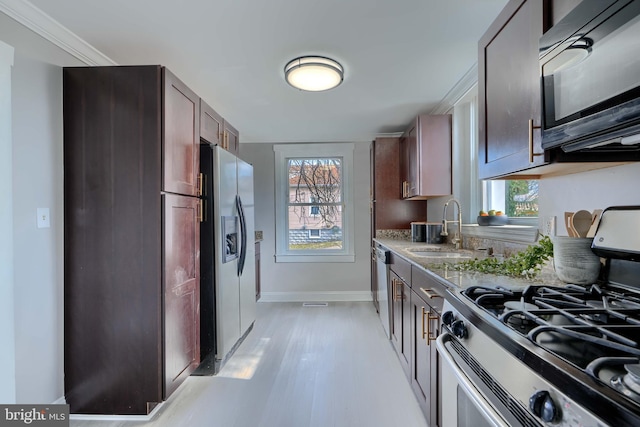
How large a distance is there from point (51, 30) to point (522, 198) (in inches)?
124

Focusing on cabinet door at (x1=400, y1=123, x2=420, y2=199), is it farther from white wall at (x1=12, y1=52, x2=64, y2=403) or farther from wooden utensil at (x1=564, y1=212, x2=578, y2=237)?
white wall at (x1=12, y1=52, x2=64, y2=403)

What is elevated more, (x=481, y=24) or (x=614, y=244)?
(x=481, y=24)

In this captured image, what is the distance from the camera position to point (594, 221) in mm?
1265

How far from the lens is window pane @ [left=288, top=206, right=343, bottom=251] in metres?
4.50

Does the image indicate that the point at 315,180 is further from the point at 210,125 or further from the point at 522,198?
the point at 522,198

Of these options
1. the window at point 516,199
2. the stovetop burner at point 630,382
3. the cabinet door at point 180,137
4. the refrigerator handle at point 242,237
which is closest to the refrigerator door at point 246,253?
the refrigerator handle at point 242,237

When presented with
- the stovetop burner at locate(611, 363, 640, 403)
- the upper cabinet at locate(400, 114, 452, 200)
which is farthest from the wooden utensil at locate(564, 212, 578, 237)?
the upper cabinet at locate(400, 114, 452, 200)

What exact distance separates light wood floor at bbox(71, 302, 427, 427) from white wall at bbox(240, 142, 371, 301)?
1179mm

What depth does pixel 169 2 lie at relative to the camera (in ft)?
5.08

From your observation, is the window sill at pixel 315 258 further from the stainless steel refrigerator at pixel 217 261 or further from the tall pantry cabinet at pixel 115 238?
the tall pantry cabinet at pixel 115 238

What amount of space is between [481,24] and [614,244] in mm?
1384

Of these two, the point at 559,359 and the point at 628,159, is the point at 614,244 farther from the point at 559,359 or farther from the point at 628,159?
the point at 559,359

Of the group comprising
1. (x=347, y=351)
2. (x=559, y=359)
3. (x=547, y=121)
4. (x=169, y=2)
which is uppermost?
(x=169, y=2)

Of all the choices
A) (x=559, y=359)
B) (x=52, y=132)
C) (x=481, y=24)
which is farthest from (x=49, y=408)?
(x=481, y=24)
